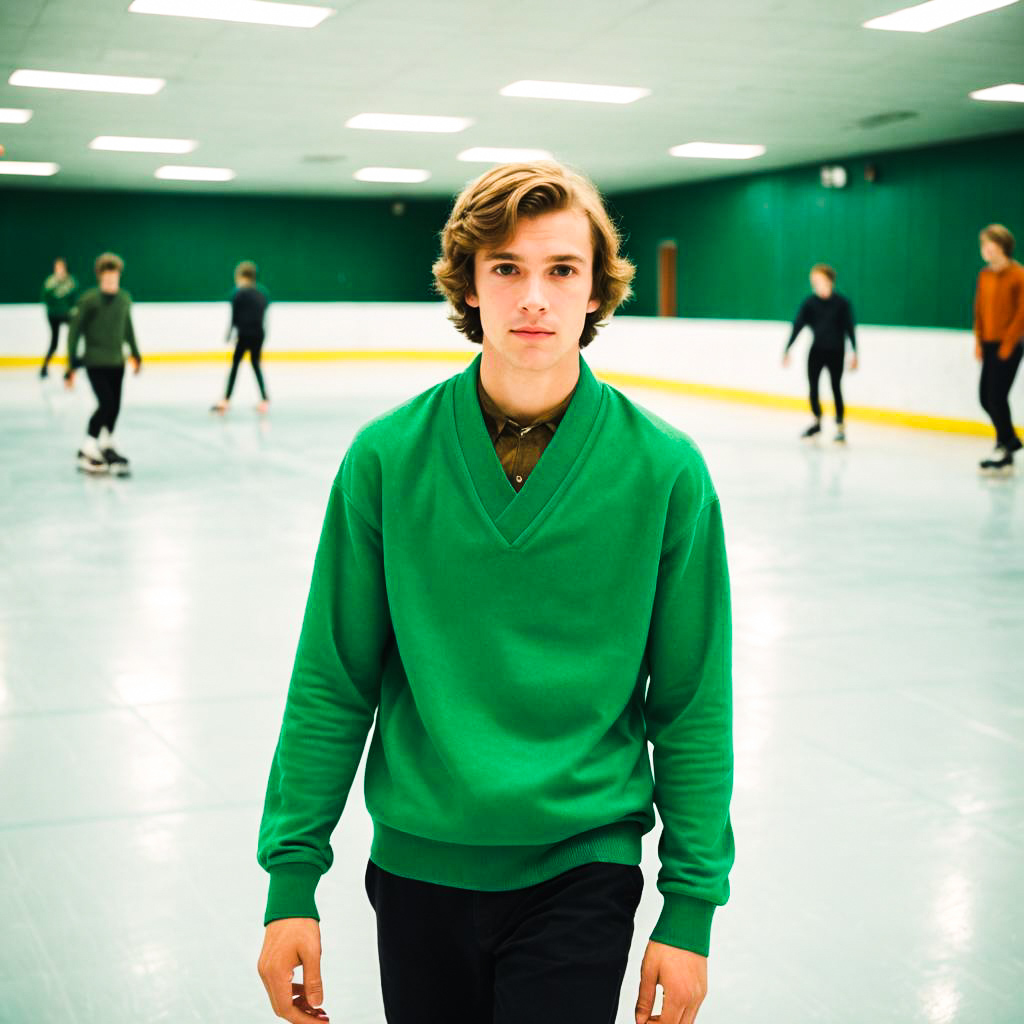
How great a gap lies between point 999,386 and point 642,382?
9.29m

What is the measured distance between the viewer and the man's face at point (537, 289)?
134cm

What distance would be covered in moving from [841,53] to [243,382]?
11.0 m

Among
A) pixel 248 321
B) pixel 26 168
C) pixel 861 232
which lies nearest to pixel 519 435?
pixel 248 321

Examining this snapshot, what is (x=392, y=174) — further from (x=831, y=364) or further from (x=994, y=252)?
(x=994, y=252)

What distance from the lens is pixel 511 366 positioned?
54.1 inches

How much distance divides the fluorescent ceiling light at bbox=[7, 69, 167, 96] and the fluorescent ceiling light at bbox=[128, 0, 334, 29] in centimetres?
278

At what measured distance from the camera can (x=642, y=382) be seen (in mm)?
18172

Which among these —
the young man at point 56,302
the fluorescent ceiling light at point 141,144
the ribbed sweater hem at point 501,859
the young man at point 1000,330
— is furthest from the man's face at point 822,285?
the young man at point 56,302

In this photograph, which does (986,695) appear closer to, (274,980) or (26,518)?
(274,980)

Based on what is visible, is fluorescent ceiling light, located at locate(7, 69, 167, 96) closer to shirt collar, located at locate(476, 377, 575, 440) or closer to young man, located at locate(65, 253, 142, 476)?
young man, located at locate(65, 253, 142, 476)

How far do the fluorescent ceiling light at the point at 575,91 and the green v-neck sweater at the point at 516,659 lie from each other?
1018 centimetres

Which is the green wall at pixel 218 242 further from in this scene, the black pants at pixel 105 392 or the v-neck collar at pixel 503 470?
the v-neck collar at pixel 503 470

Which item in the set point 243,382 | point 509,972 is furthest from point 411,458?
point 243,382

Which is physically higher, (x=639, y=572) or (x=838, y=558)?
(x=639, y=572)
